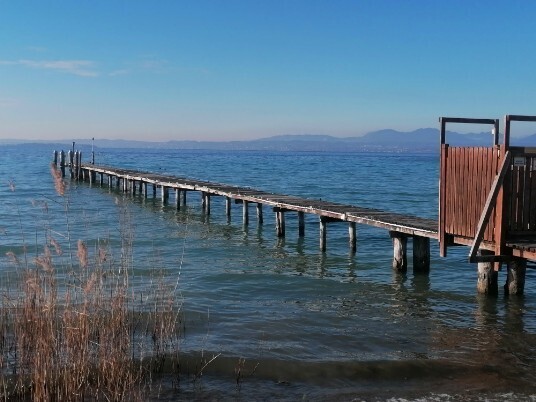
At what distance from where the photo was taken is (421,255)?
49.1ft

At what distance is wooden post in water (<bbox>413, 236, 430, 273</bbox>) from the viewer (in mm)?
14953

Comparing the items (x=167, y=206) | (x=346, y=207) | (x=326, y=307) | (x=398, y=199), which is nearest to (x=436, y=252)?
(x=346, y=207)

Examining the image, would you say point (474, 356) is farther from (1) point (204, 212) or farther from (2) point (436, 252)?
(1) point (204, 212)

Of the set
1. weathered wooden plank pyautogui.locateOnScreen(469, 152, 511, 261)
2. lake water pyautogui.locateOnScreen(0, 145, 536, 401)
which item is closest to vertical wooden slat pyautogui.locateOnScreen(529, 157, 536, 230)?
weathered wooden plank pyautogui.locateOnScreen(469, 152, 511, 261)

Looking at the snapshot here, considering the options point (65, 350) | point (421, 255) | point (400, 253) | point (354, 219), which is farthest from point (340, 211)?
point (65, 350)

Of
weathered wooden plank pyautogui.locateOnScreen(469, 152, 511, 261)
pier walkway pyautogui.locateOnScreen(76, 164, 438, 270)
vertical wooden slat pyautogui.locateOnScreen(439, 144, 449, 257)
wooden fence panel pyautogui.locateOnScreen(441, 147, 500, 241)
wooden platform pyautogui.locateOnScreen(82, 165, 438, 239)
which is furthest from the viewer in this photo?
pier walkway pyautogui.locateOnScreen(76, 164, 438, 270)

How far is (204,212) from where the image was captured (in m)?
28.0

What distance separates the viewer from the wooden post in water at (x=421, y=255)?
49.1ft

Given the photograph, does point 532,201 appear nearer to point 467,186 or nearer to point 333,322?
point 467,186

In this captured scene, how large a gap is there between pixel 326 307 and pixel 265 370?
3.83 m

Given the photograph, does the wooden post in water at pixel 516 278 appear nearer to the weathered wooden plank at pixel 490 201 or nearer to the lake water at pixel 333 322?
the lake water at pixel 333 322

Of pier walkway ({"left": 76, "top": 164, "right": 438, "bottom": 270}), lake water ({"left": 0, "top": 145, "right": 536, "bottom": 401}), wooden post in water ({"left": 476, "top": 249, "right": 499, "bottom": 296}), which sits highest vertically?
pier walkway ({"left": 76, "top": 164, "right": 438, "bottom": 270})

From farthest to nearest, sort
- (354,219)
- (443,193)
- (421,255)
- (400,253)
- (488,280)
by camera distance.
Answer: (354,219), (400,253), (421,255), (488,280), (443,193)

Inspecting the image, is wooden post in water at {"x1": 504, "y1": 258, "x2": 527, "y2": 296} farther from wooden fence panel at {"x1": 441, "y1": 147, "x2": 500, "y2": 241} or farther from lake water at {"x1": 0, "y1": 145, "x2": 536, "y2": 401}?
wooden fence panel at {"x1": 441, "y1": 147, "x2": 500, "y2": 241}
